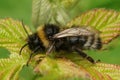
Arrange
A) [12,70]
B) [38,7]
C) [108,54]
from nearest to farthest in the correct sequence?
[12,70] → [38,7] → [108,54]

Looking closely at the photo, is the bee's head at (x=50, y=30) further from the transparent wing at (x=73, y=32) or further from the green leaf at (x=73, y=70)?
the green leaf at (x=73, y=70)

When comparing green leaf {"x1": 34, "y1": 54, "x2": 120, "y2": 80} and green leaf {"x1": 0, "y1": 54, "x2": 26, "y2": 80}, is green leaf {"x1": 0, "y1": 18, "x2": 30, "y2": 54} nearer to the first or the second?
green leaf {"x1": 0, "y1": 54, "x2": 26, "y2": 80}

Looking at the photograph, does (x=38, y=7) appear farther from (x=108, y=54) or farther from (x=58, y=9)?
(x=108, y=54)

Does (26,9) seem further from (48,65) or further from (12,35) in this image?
(48,65)

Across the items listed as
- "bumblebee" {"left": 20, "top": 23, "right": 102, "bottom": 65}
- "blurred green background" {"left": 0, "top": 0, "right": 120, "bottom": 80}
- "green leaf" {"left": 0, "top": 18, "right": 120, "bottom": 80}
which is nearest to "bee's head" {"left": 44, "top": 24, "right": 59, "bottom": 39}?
"bumblebee" {"left": 20, "top": 23, "right": 102, "bottom": 65}

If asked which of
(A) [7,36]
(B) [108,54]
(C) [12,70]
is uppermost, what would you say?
(A) [7,36]

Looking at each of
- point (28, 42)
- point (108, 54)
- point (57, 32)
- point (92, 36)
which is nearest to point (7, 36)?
point (28, 42)

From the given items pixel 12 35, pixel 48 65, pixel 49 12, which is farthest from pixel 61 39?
pixel 48 65
